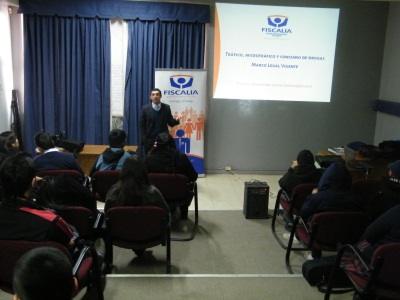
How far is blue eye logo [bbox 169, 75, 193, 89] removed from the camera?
5316mm

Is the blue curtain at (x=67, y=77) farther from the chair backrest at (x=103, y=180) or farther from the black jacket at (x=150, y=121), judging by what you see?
the chair backrest at (x=103, y=180)

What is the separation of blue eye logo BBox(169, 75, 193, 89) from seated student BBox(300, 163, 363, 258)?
292 cm

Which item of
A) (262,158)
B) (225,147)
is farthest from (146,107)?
(262,158)

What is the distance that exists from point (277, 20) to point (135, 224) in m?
4.02

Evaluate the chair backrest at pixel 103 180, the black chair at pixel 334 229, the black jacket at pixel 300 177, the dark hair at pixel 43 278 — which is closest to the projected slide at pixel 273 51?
the black jacket at pixel 300 177

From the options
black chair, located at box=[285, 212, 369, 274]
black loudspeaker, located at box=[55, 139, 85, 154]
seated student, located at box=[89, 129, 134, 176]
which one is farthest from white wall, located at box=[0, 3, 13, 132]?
black chair, located at box=[285, 212, 369, 274]

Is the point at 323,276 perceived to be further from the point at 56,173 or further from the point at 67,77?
the point at 67,77

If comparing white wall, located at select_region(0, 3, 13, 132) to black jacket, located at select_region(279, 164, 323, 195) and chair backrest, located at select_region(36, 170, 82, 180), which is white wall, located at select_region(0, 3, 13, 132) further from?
black jacket, located at select_region(279, 164, 323, 195)

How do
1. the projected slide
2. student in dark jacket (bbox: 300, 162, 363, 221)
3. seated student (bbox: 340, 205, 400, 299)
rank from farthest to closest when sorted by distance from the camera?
the projected slide, student in dark jacket (bbox: 300, 162, 363, 221), seated student (bbox: 340, 205, 400, 299)

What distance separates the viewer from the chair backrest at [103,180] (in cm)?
339

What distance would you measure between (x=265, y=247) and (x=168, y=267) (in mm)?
999

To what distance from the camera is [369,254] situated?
2248 millimetres

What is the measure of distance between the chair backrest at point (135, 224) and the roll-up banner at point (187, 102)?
289cm

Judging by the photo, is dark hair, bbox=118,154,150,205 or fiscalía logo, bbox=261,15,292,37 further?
fiscalía logo, bbox=261,15,292,37
